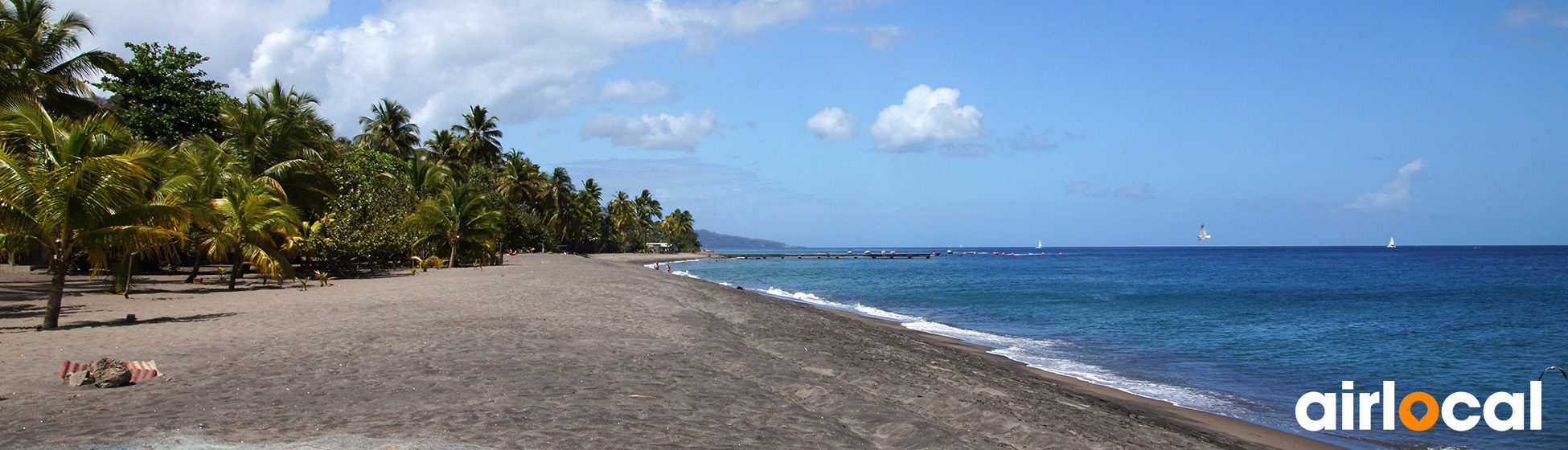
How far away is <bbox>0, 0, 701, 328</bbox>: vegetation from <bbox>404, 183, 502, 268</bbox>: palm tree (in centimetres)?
7

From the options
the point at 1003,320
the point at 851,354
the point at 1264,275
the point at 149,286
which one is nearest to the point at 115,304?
the point at 149,286

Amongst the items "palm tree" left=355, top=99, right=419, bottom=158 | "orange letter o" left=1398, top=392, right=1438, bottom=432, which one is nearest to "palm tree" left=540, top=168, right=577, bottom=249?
"palm tree" left=355, top=99, right=419, bottom=158

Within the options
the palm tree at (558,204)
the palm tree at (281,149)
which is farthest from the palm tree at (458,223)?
the palm tree at (558,204)

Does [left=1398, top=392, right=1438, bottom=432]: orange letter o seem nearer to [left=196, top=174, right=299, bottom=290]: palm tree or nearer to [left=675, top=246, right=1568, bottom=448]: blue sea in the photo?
[left=675, top=246, right=1568, bottom=448]: blue sea

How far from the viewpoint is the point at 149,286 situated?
18.6 m

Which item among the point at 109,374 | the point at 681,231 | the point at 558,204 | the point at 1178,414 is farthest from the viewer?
the point at 681,231

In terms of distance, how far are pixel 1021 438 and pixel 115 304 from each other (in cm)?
1544

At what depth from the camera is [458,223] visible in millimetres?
32188

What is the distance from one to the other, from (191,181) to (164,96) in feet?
39.0

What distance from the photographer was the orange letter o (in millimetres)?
9059

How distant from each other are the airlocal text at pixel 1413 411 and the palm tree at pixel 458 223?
28.6 metres

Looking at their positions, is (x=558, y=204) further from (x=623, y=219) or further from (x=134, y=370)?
(x=134, y=370)

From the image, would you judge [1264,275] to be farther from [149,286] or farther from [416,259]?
[149,286]

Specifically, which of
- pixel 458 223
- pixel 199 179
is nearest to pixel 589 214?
pixel 458 223
